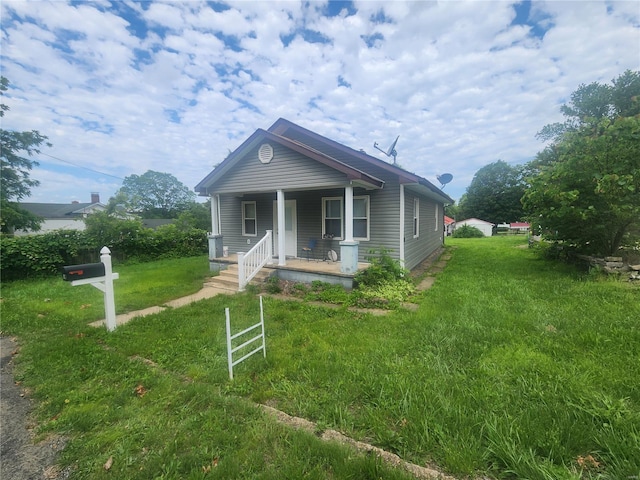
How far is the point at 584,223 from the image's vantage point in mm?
7660

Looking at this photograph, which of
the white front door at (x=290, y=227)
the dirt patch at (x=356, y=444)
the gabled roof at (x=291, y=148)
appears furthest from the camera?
the white front door at (x=290, y=227)

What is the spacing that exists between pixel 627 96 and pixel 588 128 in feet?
76.0

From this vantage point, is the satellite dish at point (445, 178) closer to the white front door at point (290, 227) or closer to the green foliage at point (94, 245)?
the white front door at point (290, 227)

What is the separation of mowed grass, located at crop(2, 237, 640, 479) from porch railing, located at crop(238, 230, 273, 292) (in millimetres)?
1895

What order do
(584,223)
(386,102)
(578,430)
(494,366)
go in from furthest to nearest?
(386,102) → (584,223) → (494,366) → (578,430)

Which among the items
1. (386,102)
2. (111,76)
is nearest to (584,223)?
(386,102)

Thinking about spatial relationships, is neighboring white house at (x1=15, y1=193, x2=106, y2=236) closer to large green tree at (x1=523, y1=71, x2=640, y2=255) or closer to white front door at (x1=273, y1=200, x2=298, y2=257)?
white front door at (x1=273, y1=200, x2=298, y2=257)

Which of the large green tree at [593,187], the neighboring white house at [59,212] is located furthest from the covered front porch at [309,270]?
the neighboring white house at [59,212]

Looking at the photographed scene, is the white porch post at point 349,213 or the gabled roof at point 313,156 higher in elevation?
the gabled roof at point 313,156

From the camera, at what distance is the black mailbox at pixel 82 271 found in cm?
429

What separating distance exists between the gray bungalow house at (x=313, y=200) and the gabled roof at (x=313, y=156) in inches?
1.0

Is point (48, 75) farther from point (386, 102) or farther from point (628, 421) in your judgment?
point (628, 421)

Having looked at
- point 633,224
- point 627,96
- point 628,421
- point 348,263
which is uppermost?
point 627,96

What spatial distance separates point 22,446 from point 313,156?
6.69 m
